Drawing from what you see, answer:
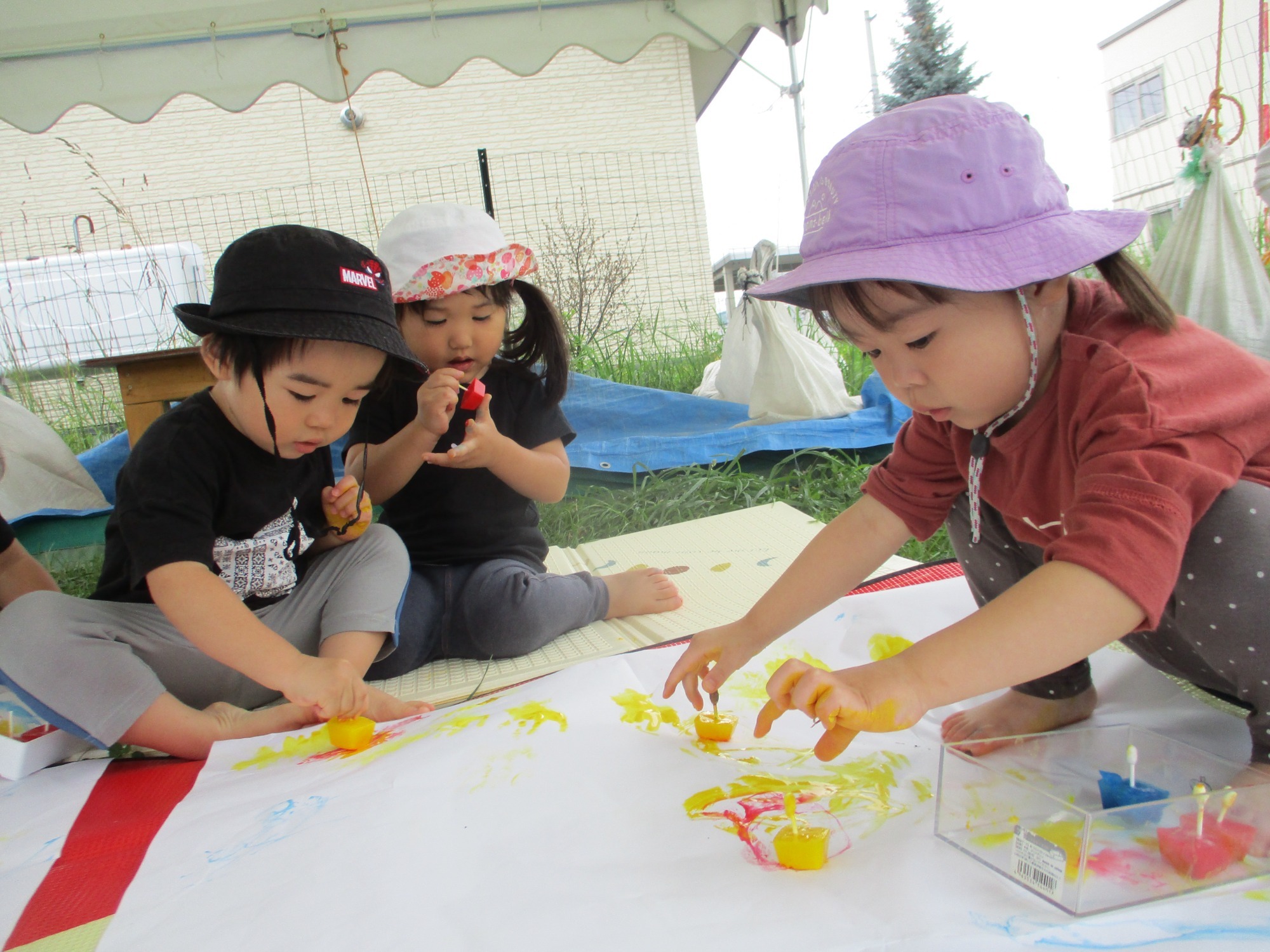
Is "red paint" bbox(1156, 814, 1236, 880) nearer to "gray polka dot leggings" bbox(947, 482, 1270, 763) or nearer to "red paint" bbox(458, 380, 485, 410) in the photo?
"gray polka dot leggings" bbox(947, 482, 1270, 763)

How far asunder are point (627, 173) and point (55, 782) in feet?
22.0

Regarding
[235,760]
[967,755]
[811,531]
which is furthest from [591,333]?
[967,755]

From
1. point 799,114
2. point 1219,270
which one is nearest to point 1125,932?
point 1219,270

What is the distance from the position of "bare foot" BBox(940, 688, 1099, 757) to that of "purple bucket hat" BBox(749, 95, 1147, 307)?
1.54ft

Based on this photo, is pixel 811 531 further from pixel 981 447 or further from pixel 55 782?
pixel 55 782

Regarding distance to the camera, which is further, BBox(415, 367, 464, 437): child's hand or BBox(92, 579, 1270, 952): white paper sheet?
BBox(415, 367, 464, 437): child's hand

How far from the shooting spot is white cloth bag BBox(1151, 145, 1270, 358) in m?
1.83

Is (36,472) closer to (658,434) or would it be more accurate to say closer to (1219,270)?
(658,434)

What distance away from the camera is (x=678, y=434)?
2631mm

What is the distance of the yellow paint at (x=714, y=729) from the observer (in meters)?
0.88

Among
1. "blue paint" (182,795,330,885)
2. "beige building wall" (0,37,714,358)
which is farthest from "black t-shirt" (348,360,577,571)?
"beige building wall" (0,37,714,358)

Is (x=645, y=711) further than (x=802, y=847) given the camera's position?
Yes

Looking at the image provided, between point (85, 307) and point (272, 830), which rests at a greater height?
point (85, 307)

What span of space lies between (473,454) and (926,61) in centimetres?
1340
